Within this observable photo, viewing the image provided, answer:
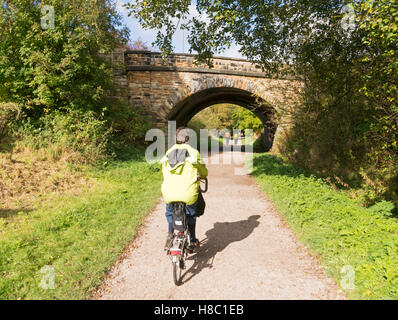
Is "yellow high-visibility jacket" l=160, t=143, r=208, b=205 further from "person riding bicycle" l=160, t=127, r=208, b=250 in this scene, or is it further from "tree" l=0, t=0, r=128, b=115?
"tree" l=0, t=0, r=128, b=115

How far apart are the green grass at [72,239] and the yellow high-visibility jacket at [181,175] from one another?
1.57 metres

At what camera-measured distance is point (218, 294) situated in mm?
3330

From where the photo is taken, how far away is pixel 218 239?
5.06 metres

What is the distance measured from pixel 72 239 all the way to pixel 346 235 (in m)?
4.79

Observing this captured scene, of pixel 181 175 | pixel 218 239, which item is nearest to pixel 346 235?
pixel 218 239

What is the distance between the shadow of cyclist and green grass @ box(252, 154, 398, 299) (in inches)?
36.2

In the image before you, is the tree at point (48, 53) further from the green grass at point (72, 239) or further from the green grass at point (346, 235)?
the green grass at point (346, 235)

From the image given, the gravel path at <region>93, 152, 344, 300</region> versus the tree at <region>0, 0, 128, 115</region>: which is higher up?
the tree at <region>0, 0, 128, 115</region>

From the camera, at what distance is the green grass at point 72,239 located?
137 inches

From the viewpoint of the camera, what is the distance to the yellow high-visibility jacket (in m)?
3.51

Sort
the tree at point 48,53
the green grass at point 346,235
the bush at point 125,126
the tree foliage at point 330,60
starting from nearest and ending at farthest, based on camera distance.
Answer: the green grass at point 346,235 < the tree foliage at point 330,60 < the tree at point 48,53 < the bush at point 125,126

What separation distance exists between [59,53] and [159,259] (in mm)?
8819

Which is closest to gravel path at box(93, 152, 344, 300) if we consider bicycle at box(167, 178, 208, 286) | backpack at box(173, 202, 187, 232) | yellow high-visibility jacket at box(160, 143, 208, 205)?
bicycle at box(167, 178, 208, 286)

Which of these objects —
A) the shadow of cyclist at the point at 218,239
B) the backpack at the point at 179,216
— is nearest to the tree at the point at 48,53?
the shadow of cyclist at the point at 218,239
